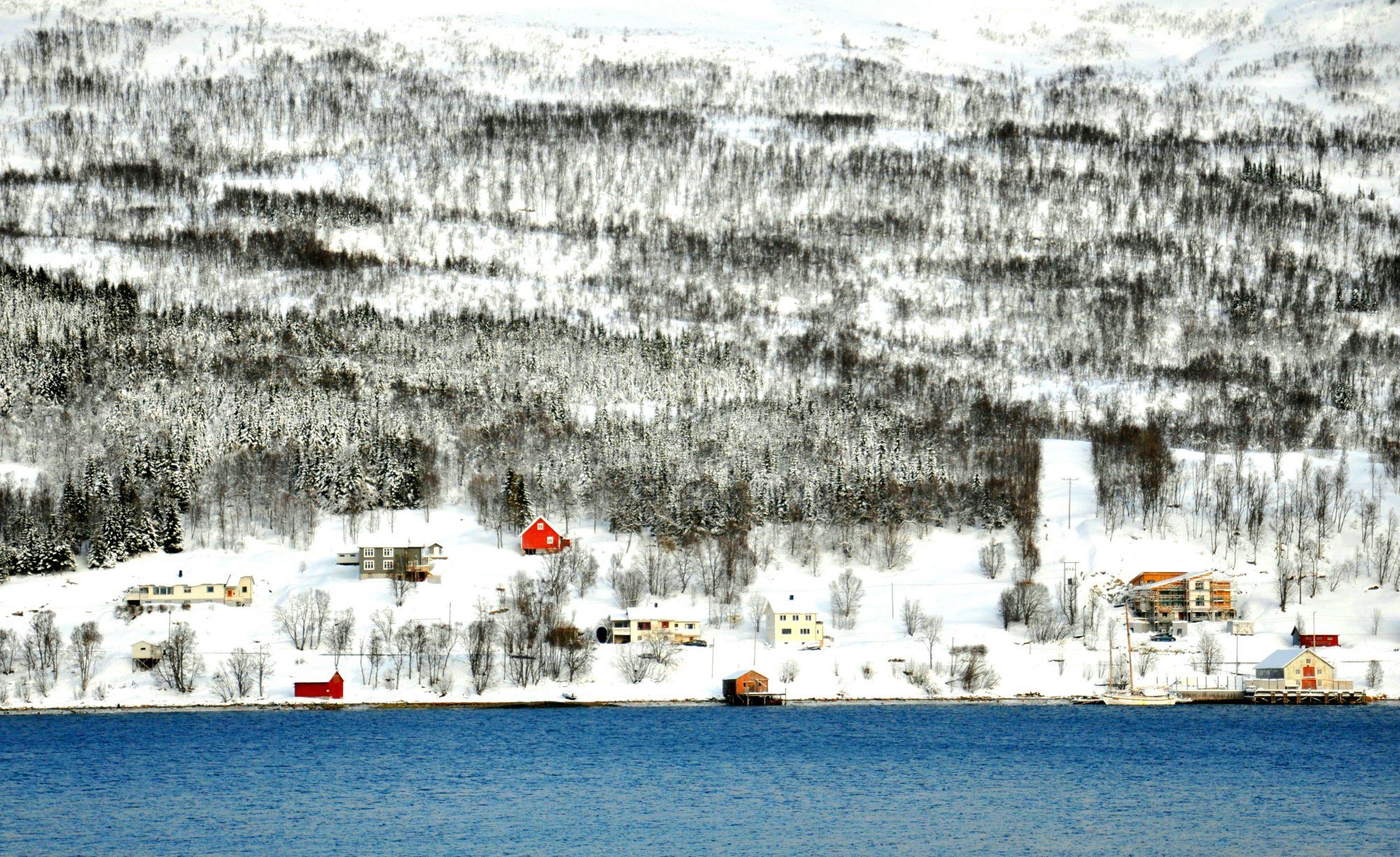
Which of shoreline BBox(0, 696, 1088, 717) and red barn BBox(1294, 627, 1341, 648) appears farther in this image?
red barn BBox(1294, 627, 1341, 648)

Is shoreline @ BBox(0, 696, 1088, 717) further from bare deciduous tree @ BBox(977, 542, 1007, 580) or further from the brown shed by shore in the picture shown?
bare deciduous tree @ BBox(977, 542, 1007, 580)

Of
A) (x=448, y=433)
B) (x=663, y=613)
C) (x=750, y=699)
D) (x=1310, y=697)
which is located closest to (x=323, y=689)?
(x=663, y=613)

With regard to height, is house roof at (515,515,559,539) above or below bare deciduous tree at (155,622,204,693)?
above

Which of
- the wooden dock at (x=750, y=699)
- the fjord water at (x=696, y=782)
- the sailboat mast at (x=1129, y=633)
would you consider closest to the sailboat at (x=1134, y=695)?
the sailboat mast at (x=1129, y=633)

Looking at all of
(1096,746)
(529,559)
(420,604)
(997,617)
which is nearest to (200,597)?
(420,604)

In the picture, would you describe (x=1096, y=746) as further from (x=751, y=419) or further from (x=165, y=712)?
(x=751, y=419)

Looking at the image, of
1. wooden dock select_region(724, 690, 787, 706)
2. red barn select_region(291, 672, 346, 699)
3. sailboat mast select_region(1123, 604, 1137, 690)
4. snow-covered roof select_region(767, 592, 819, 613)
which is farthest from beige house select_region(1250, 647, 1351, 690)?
red barn select_region(291, 672, 346, 699)

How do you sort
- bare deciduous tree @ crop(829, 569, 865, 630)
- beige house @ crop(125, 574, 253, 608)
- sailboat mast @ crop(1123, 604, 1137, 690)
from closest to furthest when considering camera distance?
sailboat mast @ crop(1123, 604, 1137, 690) < beige house @ crop(125, 574, 253, 608) < bare deciduous tree @ crop(829, 569, 865, 630)

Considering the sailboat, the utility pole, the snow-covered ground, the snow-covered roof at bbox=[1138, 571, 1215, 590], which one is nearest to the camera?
the snow-covered ground

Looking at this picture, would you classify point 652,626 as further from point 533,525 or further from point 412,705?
point 533,525
